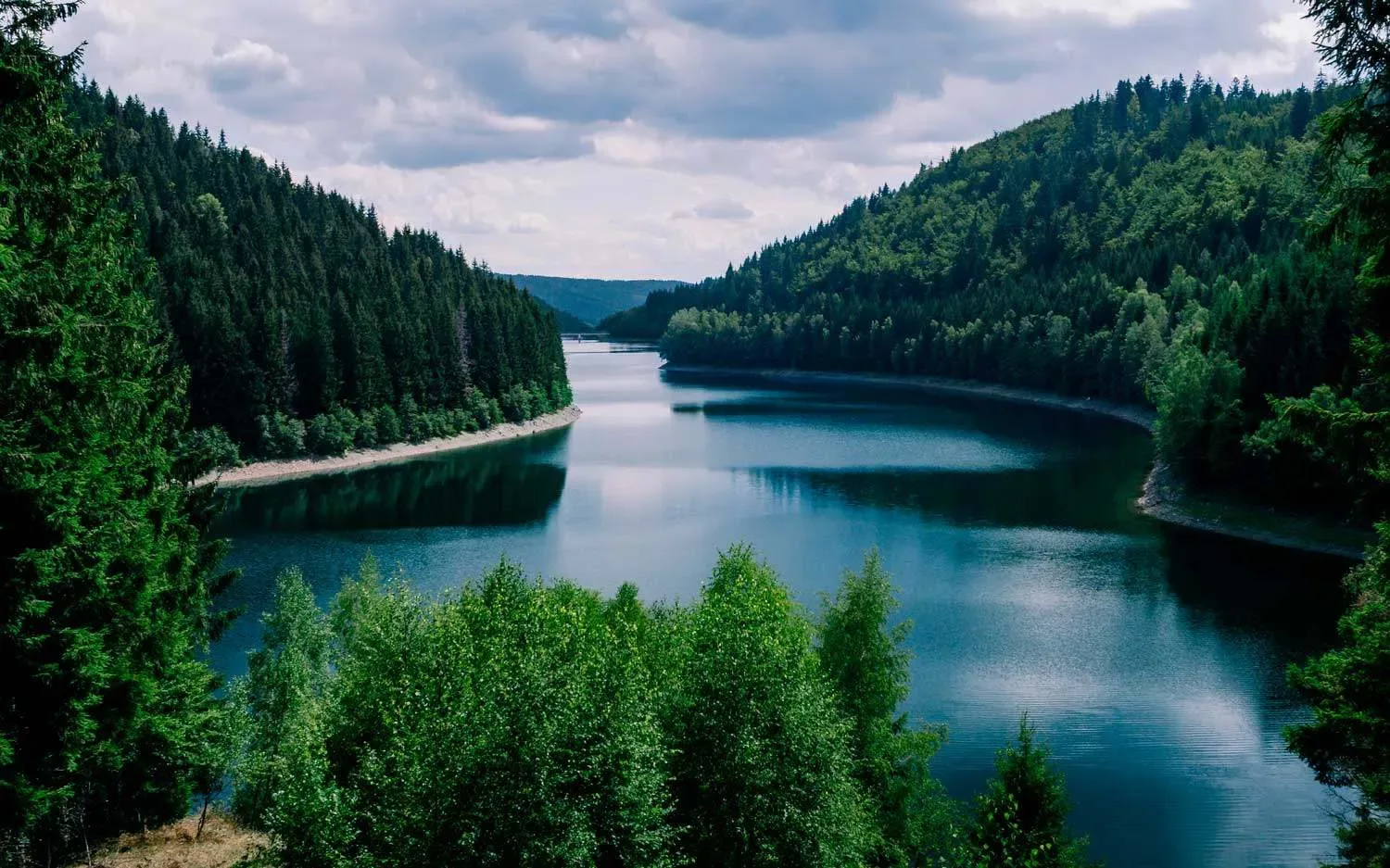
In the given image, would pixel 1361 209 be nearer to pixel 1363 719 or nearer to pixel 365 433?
pixel 1363 719

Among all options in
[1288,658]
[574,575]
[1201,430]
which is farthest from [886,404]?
[1288,658]

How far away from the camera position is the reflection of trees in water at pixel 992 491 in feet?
257

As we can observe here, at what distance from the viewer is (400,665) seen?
93.6 feet

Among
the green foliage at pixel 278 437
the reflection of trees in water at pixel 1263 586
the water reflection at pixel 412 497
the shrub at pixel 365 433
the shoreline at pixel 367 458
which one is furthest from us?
the shrub at pixel 365 433

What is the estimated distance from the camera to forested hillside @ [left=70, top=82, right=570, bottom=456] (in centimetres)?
10738

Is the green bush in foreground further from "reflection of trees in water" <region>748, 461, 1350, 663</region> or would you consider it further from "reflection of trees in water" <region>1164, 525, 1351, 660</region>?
"reflection of trees in water" <region>1164, 525, 1351, 660</region>

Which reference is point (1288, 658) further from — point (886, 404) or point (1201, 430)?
point (886, 404)

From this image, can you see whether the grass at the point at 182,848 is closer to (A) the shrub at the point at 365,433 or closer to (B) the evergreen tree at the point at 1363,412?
(B) the evergreen tree at the point at 1363,412

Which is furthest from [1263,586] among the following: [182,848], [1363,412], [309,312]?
[309,312]

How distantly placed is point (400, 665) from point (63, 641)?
867cm

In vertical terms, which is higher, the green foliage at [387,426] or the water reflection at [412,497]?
the green foliage at [387,426]

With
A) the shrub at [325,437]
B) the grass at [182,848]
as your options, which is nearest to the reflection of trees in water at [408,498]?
the shrub at [325,437]

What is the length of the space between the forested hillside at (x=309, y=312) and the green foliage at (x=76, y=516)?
7959cm

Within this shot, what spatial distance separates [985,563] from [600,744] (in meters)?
47.5
